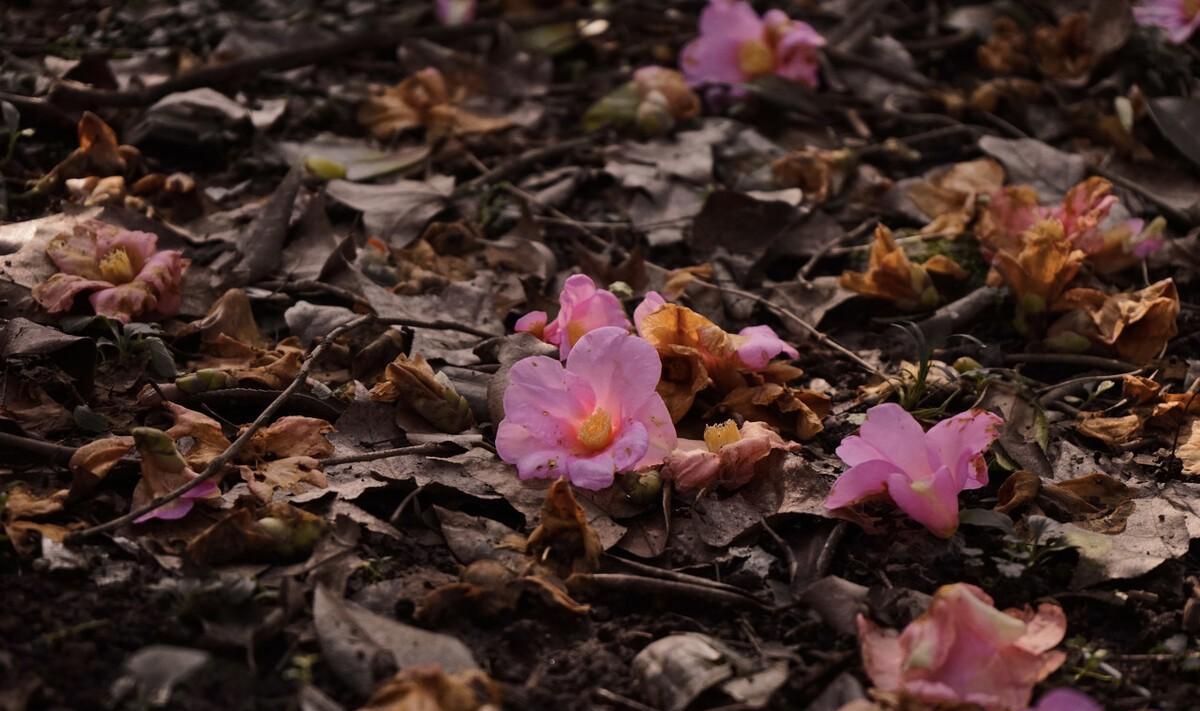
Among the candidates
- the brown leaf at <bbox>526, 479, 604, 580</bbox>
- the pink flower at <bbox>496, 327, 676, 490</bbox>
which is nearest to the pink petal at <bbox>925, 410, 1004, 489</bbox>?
the pink flower at <bbox>496, 327, 676, 490</bbox>

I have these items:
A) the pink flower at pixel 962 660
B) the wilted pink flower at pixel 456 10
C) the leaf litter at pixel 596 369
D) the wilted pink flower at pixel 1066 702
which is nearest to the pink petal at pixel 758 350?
the leaf litter at pixel 596 369

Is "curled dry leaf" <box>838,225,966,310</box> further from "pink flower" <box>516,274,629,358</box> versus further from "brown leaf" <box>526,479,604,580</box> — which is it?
"brown leaf" <box>526,479,604,580</box>

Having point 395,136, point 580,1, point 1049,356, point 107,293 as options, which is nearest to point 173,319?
point 107,293

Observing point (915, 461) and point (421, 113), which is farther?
point (421, 113)

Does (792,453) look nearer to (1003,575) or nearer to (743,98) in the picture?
(1003,575)

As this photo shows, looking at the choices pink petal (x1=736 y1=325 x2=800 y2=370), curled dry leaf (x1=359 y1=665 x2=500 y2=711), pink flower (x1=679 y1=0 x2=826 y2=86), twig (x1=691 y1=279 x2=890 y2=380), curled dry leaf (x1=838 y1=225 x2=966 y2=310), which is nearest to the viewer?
curled dry leaf (x1=359 y1=665 x2=500 y2=711)

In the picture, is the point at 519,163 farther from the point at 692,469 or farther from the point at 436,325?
the point at 692,469

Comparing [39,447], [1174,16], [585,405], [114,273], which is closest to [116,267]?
[114,273]
